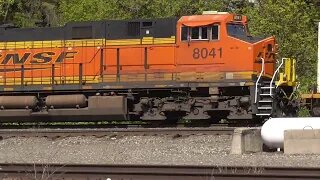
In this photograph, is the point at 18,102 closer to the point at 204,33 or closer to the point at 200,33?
the point at 200,33

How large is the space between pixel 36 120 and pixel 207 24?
6.20m

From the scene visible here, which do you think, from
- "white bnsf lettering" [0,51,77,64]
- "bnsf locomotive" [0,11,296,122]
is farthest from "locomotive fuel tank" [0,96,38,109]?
Answer: "white bnsf lettering" [0,51,77,64]

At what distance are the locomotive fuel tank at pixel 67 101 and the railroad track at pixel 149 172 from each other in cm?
799

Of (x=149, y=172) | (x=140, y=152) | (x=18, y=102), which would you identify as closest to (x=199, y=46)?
(x=140, y=152)

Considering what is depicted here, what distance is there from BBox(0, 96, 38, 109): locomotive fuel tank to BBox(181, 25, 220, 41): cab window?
5072 millimetres

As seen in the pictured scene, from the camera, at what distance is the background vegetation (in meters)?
22.5

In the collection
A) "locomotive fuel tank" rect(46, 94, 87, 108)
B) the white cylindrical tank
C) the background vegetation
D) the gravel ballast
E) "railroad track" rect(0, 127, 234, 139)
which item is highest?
the background vegetation

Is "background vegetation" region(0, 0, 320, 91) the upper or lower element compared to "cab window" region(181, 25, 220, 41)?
upper

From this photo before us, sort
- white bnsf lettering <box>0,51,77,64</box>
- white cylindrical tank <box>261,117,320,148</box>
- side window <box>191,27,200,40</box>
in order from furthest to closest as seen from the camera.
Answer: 1. white bnsf lettering <box>0,51,77,64</box>
2. side window <box>191,27,200,40</box>
3. white cylindrical tank <box>261,117,320,148</box>

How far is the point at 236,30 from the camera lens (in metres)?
16.4

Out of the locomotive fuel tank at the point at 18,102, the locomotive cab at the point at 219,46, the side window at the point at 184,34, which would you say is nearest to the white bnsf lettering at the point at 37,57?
the locomotive fuel tank at the point at 18,102

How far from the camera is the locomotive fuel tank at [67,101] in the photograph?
17047 mm

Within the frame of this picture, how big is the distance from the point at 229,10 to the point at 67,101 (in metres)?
14.8

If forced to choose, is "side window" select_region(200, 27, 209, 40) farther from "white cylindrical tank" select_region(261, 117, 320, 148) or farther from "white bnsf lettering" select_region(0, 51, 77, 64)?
"white cylindrical tank" select_region(261, 117, 320, 148)
